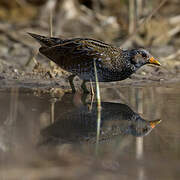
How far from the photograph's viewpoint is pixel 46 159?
136 inches

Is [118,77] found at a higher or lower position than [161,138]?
higher

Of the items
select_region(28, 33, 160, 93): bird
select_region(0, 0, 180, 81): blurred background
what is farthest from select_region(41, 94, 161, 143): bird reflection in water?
select_region(0, 0, 180, 81): blurred background

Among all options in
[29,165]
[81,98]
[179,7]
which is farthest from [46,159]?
Answer: [179,7]

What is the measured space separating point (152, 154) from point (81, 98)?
2.84 m

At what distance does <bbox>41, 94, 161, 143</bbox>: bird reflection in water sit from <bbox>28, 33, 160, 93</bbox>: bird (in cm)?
108

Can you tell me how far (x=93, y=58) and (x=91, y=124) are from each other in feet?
7.27

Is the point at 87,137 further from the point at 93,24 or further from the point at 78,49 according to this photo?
the point at 93,24

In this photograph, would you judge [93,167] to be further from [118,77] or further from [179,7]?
[179,7]

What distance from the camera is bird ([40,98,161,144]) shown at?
13.7 ft

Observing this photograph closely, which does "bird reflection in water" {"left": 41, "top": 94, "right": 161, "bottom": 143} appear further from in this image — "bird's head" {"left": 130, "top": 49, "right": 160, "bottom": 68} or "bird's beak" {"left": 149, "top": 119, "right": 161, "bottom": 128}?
"bird's head" {"left": 130, "top": 49, "right": 160, "bottom": 68}

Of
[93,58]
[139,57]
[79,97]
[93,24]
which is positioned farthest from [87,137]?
[93,24]

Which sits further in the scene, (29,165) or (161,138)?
(161,138)

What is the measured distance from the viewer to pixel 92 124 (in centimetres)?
470

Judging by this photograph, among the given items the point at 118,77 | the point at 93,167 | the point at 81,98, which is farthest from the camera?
the point at 118,77
